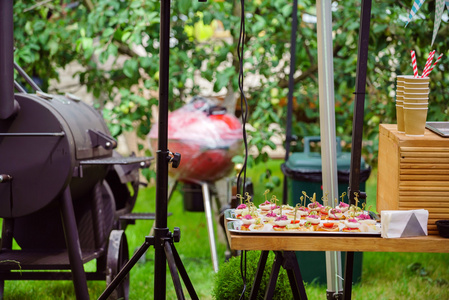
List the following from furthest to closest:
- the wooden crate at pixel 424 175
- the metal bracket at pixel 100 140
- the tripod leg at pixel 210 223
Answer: the tripod leg at pixel 210 223
the metal bracket at pixel 100 140
the wooden crate at pixel 424 175

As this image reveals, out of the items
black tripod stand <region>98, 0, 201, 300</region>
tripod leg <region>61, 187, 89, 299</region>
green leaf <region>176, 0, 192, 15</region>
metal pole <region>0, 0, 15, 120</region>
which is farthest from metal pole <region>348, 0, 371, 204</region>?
green leaf <region>176, 0, 192, 15</region>

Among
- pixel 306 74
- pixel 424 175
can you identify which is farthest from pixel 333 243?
pixel 306 74

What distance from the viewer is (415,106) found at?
228 centimetres

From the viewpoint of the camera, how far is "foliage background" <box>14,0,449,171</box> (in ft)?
16.1

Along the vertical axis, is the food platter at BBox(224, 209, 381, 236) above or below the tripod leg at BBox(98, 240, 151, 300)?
above

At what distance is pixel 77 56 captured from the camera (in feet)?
20.0

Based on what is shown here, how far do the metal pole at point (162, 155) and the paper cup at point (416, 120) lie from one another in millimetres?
913

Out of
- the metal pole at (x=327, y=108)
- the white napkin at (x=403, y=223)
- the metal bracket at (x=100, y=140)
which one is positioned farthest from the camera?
the metal bracket at (x=100, y=140)

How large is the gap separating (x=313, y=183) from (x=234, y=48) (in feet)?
5.79

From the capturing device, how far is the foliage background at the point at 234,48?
490 centimetres

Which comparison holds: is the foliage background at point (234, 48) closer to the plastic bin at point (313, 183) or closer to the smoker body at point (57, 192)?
the plastic bin at point (313, 183)

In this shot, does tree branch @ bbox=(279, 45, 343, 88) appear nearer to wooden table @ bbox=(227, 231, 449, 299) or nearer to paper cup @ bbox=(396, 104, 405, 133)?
paper cup @ bbox=(396, 104, 405, 133)

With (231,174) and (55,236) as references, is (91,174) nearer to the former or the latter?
(55,236)

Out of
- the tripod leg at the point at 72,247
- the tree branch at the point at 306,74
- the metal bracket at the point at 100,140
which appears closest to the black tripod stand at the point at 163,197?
the tripod leg at the point at 72,247
